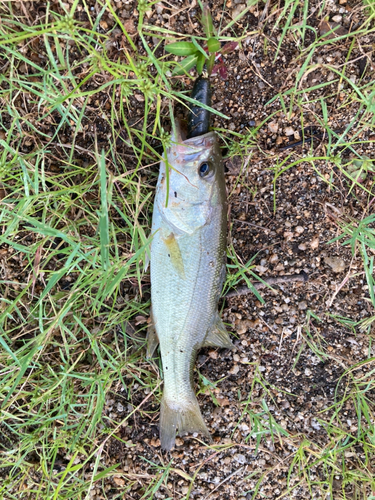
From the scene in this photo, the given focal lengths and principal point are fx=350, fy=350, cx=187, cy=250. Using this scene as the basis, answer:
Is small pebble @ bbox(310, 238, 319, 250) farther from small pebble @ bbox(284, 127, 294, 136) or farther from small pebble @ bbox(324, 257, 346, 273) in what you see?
small pebble @ bbox(284, 127, 294, 136)

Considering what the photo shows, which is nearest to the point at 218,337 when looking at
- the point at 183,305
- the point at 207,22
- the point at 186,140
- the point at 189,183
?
the point at 183,305

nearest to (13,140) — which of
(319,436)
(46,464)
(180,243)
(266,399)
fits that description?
(180,243)

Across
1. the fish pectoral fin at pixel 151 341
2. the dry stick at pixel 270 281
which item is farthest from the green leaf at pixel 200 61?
the fish pectoral fin at pixel 151 341

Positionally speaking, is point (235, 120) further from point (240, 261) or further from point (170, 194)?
point (240, 261)

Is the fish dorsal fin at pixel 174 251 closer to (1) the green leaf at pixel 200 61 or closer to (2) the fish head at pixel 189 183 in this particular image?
(2) the fish head at pixel 189 183

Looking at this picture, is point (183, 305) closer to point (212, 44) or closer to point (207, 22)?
point (212, 44)

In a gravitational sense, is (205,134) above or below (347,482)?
above

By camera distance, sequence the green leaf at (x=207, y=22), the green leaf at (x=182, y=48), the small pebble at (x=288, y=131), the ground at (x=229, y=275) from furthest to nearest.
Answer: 1. the small pebble at (x=288, y=131)
2. the ground at (x=229, y=275)
3. the green leaf at (x=207, y=22)
4. the green leaf at (x=182, y=48)
